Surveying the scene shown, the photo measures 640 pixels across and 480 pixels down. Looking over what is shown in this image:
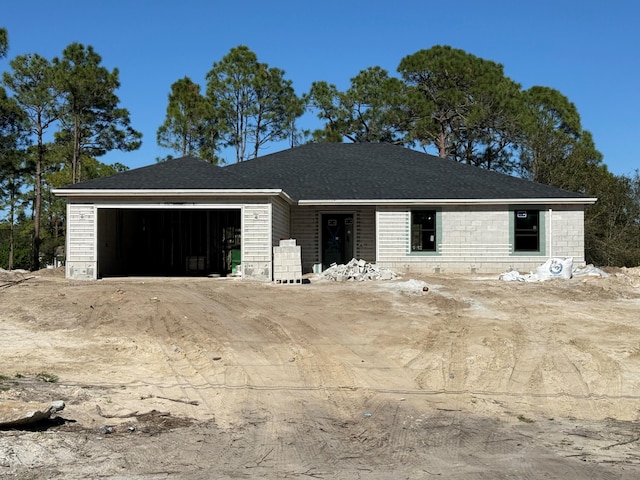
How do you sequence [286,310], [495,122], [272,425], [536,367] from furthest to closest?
[495,122] < [286,310] < [536,367] < [272,425]

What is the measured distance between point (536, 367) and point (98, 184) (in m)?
15.0

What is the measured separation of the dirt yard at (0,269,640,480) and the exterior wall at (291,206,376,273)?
27.7 ft

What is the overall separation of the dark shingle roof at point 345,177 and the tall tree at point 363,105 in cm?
943

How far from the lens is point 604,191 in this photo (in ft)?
112

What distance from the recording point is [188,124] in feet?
136

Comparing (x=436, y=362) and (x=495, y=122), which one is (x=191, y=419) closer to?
(x=436, y=362)

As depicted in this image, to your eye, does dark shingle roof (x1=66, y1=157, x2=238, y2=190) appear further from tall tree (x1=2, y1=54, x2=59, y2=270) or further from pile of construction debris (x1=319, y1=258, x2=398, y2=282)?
tall tree (x1=2, y1=54, x2=59, y2=270)

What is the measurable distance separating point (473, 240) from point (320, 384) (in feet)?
50.7

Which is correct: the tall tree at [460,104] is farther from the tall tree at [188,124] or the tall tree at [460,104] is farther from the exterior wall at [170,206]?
the exterior wall at [170,206]

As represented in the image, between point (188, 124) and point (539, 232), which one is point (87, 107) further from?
point (539, 232)

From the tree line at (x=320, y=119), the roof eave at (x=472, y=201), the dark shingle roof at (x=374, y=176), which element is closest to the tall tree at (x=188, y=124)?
the tree line at (x=320, y=119)

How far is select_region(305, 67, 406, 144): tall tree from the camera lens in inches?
1561

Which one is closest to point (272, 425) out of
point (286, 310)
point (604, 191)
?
point (286, 310)

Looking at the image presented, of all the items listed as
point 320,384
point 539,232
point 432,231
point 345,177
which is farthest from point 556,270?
point 320,384
